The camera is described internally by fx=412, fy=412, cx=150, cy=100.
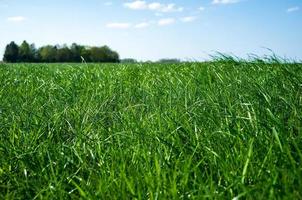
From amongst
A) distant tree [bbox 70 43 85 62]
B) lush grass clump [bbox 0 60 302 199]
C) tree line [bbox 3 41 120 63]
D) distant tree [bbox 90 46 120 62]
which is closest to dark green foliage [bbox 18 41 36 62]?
tree line [bbox 3 41 120 63]

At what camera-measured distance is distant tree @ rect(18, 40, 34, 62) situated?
289 feet

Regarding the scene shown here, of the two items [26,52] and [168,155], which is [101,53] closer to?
[26,52]

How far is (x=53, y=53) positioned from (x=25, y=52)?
6220 millimetres

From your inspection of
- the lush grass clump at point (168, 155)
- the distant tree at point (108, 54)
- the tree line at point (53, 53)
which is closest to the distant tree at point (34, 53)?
the tree line at point (53, 53)

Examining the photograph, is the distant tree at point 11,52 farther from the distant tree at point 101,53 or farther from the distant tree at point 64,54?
the distant tree at point 101,53

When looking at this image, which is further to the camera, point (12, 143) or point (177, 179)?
point (12, 143)

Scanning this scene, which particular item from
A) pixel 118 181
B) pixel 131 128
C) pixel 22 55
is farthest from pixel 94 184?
pixel 22 55

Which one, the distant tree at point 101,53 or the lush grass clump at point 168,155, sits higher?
the distant tree at point 101,53

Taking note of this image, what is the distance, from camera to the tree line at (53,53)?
86.8m

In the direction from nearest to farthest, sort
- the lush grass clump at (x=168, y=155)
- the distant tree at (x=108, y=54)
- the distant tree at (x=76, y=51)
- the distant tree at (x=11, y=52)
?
the lush grass clump at (x=168, y=155) < the distant tree at (x=108, y=54) < the distant tree at (x=76, y=51) < the distant tree at (x=11, y=52)

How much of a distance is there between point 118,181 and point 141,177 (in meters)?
0.10

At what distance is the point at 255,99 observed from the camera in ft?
9.16

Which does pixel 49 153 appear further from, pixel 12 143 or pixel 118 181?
pixel 118 181

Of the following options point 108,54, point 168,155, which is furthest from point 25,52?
point 168,155
